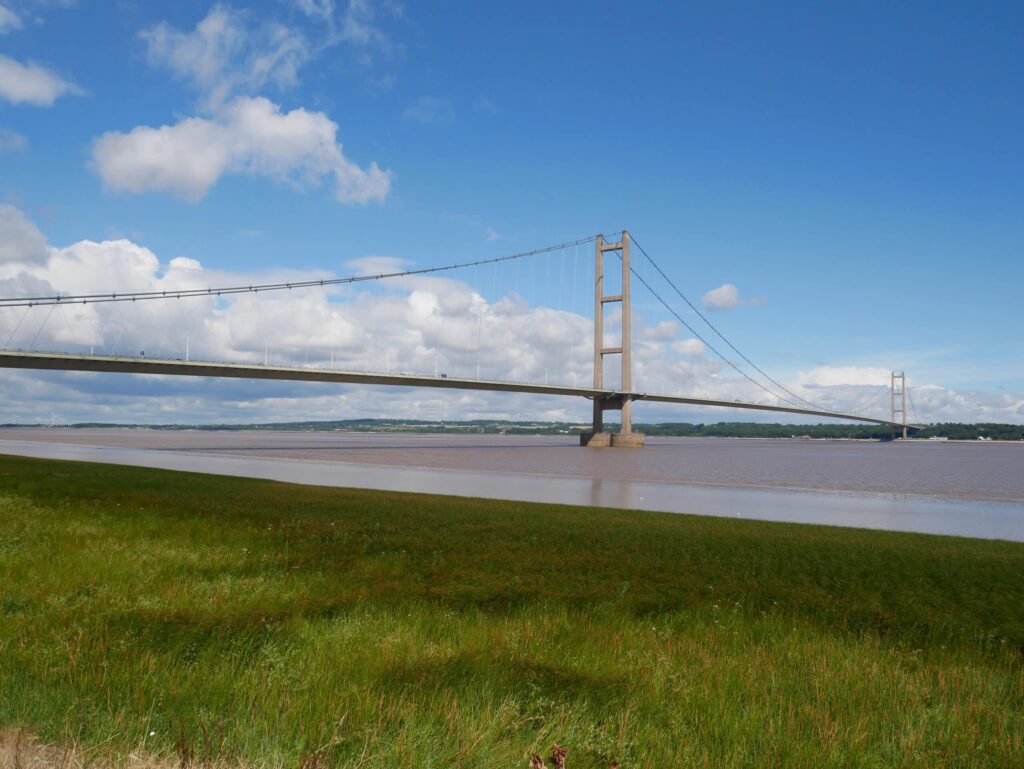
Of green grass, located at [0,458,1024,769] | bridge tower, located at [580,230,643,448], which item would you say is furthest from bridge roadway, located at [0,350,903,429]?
green grass, located at [0,458,1024,769]

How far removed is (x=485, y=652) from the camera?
404cm

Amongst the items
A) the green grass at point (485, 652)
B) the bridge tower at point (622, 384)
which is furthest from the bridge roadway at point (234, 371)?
the green grass at point (485, 652)

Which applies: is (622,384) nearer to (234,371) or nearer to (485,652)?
(234,371)

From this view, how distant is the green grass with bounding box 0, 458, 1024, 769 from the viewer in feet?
9.50

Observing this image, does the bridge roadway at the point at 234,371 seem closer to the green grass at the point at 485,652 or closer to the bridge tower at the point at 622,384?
the bridge tower at the point at 622,384

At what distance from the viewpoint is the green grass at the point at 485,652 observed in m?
2.90

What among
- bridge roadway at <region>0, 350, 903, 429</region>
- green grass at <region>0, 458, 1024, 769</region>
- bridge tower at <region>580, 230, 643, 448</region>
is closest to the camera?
green grass at <region>0, 458, 1024, 769</region>

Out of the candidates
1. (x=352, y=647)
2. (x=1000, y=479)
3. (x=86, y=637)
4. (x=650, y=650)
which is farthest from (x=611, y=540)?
(x=1000, y=479)

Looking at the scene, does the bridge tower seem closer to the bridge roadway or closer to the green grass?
the bridge roadway

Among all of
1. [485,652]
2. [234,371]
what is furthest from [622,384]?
[485,652]

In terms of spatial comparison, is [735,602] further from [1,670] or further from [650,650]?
[1,670]

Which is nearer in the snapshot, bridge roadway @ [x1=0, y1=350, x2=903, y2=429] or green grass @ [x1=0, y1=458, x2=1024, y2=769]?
green grass @ [x1=0, y1=458, x2=1024, y2=769]

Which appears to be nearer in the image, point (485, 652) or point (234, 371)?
point (485, 652)

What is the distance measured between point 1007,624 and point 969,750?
3601 millimetres
